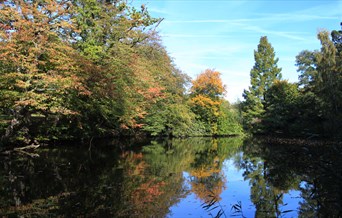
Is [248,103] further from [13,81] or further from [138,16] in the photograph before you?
[13,81]

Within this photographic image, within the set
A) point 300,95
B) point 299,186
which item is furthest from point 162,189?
point 300,95

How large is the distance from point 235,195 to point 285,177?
3.72 m

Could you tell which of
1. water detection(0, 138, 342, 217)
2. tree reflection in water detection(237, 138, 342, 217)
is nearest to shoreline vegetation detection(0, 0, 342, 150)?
tree reflection in water detection(237, 138, 342, 217)

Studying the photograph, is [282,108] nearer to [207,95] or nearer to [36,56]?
[207,95]

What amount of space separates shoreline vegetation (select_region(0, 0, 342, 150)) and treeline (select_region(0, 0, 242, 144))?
2.3 inches

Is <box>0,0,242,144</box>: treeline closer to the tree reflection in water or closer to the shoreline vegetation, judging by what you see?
the shoreline vegetation

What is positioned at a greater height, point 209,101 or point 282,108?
point 209,101

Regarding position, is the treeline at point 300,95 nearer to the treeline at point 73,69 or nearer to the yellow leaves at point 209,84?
the yellow leaves at point 209,84

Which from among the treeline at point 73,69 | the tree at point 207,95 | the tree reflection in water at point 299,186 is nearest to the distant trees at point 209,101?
the tree at point 207,95

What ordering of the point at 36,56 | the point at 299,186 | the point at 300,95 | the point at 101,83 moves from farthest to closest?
1. the point at 300,95
2. the point at 101,83
3. the point at 36,56
4. the point at 299,186

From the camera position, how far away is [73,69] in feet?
52.2

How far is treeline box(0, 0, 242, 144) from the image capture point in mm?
14055

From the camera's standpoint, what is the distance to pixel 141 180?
34.5 ft

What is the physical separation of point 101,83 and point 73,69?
2022mm
